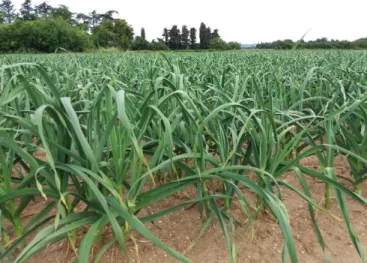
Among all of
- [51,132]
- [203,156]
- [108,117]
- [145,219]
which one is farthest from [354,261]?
[51,132]

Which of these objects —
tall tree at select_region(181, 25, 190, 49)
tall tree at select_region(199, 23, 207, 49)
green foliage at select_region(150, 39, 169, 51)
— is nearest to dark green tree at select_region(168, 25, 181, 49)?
tall tree at select_region(181, 25, 190, 49)

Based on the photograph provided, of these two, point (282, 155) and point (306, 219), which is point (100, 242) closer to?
point (282, 155)

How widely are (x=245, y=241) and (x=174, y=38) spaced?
57.4m

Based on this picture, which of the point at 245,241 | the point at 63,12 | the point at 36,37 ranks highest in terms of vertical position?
the point at 63,12

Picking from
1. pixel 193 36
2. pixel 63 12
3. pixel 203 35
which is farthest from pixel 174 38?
pixel 63 12

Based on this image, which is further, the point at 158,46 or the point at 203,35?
the point at 203,35

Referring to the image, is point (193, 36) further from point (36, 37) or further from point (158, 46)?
point (36, 37)

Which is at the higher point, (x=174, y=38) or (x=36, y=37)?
(x=36, y=37)

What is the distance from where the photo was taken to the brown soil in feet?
3.97

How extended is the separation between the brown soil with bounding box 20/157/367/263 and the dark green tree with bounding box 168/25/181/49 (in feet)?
183

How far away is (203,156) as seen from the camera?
1.15 meters

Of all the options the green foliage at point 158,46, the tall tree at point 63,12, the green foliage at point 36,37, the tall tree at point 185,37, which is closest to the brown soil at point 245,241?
the green foliage at point 36,37

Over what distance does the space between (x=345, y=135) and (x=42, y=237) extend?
4.43 ft

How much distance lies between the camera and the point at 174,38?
56062 millimetres
